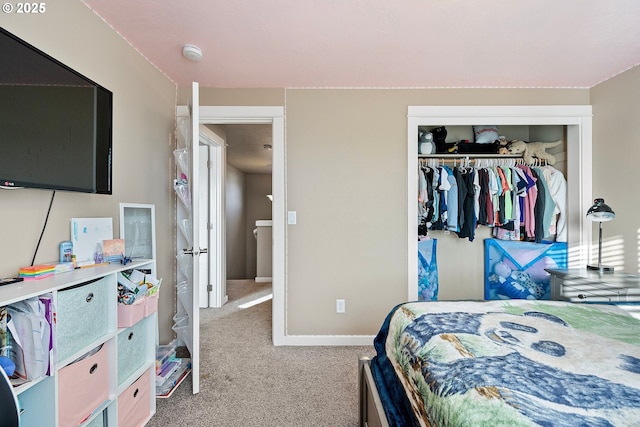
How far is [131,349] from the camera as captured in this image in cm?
147

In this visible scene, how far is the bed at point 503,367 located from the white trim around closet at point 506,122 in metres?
1.11

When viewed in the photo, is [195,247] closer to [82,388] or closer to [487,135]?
[82,388]

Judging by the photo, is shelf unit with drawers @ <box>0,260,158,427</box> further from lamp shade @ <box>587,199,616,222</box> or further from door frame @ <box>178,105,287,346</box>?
lamp shade @ <box>587,199,616,222</box>

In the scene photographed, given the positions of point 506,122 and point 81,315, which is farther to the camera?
point 506,122

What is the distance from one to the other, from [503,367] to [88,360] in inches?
62.7

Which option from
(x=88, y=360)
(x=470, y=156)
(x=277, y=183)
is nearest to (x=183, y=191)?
(x=277, y=183)

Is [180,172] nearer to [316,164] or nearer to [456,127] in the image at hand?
[316,164]

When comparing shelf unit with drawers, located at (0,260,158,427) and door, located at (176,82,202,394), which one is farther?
door, located at (176,82,202,394)

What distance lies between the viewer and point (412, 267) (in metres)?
2.48

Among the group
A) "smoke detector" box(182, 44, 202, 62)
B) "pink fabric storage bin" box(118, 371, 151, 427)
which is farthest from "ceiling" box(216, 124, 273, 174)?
"pink fabric storage bin" box(118, 371, 151, 427)

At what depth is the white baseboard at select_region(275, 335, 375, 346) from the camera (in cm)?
245

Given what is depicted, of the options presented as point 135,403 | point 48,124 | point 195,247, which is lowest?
point 135,403

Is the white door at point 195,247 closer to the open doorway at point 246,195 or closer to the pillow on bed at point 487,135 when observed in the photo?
the open doorway at point 246,195

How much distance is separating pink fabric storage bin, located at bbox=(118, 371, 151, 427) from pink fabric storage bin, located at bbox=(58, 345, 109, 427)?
145mm
